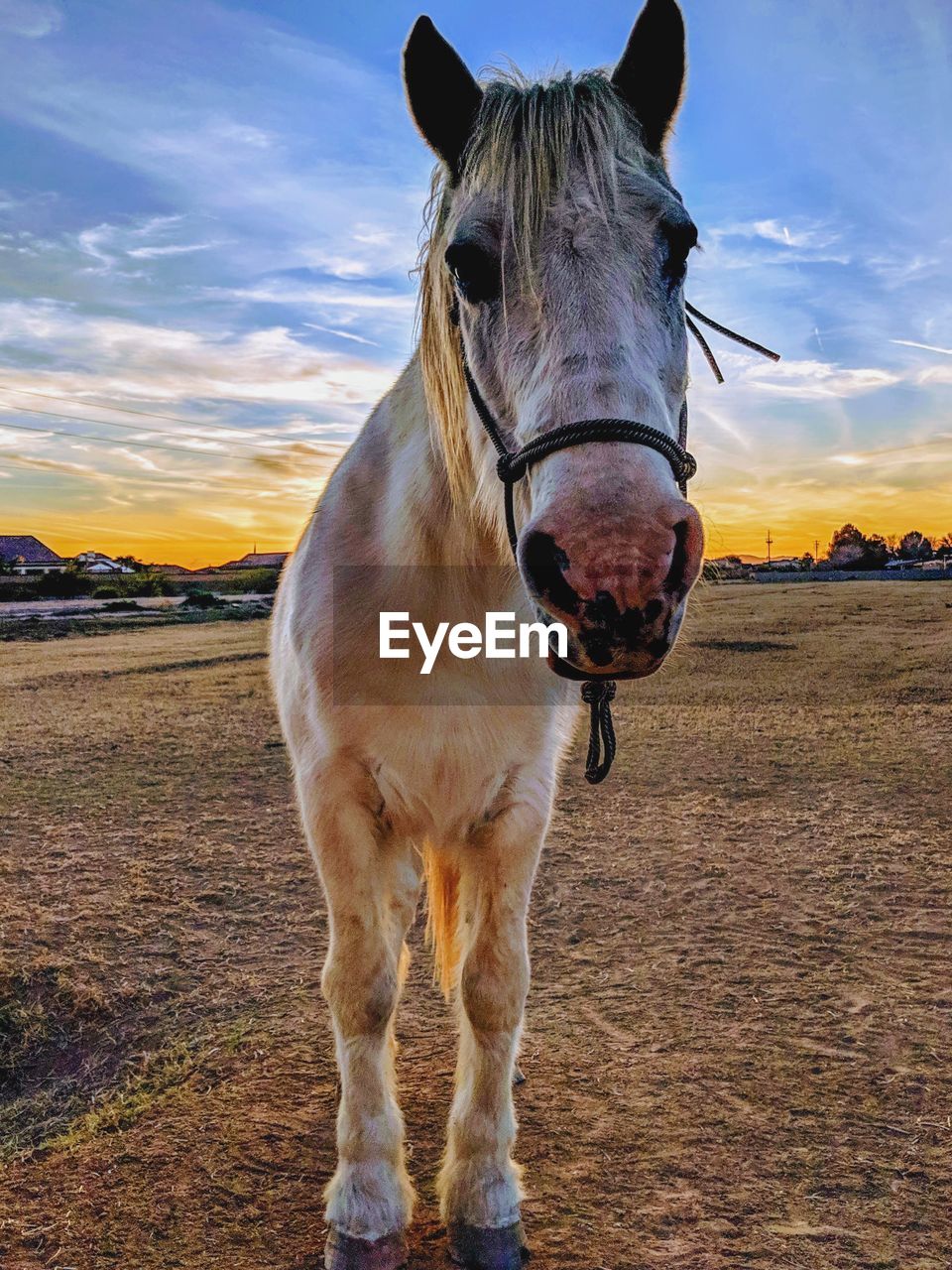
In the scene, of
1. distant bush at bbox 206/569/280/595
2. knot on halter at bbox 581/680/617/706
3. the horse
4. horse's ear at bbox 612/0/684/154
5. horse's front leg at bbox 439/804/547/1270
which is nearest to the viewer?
the horse

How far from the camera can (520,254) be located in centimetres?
168

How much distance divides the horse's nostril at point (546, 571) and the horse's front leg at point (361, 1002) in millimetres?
904

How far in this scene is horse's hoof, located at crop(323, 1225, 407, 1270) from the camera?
203 cm

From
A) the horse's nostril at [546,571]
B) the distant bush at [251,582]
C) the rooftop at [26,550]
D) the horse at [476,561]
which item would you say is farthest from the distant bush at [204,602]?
the rooftop at [26,550]

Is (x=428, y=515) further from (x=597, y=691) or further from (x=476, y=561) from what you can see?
(x=597, y=691)

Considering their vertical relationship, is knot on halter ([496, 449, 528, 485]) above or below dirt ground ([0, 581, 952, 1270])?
above

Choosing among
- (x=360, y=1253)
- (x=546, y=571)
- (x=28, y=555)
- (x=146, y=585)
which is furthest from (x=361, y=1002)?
(x=28, y=555)

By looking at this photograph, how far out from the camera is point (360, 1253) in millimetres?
2033

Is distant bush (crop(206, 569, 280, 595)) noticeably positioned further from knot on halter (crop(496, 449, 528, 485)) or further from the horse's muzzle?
the horse's muzzle

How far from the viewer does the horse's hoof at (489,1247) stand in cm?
205

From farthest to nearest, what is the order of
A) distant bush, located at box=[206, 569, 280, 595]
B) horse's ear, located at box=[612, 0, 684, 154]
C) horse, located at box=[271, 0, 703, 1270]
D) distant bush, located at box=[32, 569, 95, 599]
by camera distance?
distant bush, located at box=[206, 569, 280, 595]
distant bush, located at box=[32, 569, 95, 599]
horse's ear, located at box=[612, 0, 684, 154]
horse, located at box=[271, 0, 703, 1270]

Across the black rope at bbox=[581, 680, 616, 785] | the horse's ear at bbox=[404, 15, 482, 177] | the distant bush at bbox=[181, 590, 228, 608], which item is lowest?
the black rope at bbox=[581, 680, 616, 785]

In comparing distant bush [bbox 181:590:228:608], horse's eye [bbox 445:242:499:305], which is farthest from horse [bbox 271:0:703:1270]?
distant bush [bbox 181:590:228:608]

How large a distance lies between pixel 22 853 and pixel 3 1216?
2.66m
